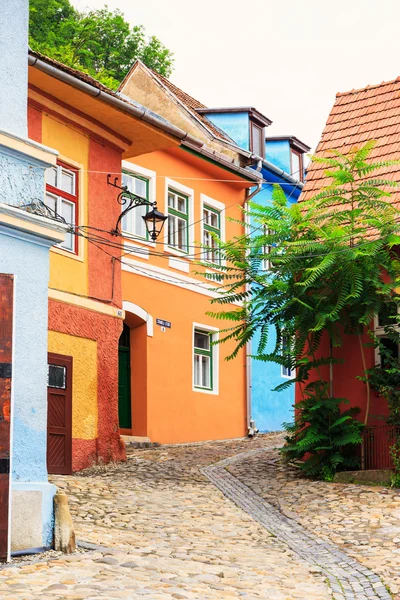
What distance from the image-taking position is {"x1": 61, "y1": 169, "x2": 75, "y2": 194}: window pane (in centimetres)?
1820

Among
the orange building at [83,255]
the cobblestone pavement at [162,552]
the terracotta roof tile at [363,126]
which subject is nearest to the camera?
the cobblestone pavement at [162,552]

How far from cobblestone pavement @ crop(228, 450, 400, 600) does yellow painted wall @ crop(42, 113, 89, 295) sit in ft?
13.3

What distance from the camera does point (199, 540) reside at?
12781 millimetres

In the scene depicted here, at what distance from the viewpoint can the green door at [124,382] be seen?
73.5 ft

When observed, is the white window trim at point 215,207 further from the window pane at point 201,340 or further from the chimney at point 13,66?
the chimney at point 13,66

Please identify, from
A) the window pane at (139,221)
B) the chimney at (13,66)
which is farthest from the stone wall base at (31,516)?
the window pane at (139,221)

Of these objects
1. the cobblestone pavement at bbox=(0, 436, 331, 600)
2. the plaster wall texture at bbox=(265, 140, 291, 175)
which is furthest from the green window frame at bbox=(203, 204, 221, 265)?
the cobblestone pavement at bbox=(0, 436, 331, 600)

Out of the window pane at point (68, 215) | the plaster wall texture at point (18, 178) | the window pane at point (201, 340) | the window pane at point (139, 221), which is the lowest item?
the window pane at point (201, 340)

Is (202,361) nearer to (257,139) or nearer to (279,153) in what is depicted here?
(257,139)

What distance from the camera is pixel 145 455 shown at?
1989 centimetres

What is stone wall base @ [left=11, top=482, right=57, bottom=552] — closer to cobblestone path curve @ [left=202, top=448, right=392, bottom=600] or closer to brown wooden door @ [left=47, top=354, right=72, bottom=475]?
cobblestone path curve @ [left=202, top=448, right=392, bottom=600]

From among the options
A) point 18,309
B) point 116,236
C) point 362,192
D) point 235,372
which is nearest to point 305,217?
point 362,192

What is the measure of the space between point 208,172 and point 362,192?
8017 millimetres

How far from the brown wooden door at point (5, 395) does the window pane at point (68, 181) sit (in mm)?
6895
